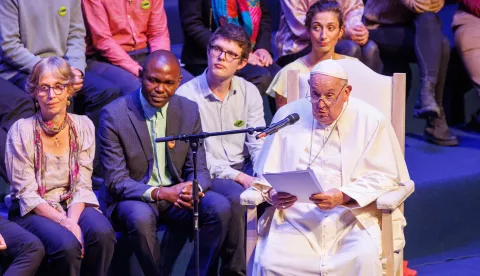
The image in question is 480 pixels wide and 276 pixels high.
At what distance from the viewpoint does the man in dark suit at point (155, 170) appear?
197 inches

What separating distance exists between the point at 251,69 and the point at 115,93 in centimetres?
99

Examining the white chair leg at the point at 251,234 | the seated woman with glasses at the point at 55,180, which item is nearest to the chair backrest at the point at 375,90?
the white chair leg at the point at 251,234

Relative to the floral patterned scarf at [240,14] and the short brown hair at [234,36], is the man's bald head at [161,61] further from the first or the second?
the floral patterned scarf at [240,14]

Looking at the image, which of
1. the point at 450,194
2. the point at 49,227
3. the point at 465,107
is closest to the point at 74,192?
the point at 49,227

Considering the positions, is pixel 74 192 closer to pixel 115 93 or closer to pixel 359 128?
pixel 115 93

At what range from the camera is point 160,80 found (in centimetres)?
505

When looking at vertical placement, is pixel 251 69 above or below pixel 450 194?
above

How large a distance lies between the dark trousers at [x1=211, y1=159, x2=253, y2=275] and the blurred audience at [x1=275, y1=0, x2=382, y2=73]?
1.47 metres

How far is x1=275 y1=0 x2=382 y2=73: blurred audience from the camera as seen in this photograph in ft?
21.2

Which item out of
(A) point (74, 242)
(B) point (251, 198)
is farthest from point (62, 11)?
(B) point (251, 198)

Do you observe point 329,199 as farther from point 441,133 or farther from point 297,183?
point 441,133

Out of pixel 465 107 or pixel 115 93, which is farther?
pixel 465 107

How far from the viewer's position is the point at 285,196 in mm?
4656

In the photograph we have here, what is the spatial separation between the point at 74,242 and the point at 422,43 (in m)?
3.07
